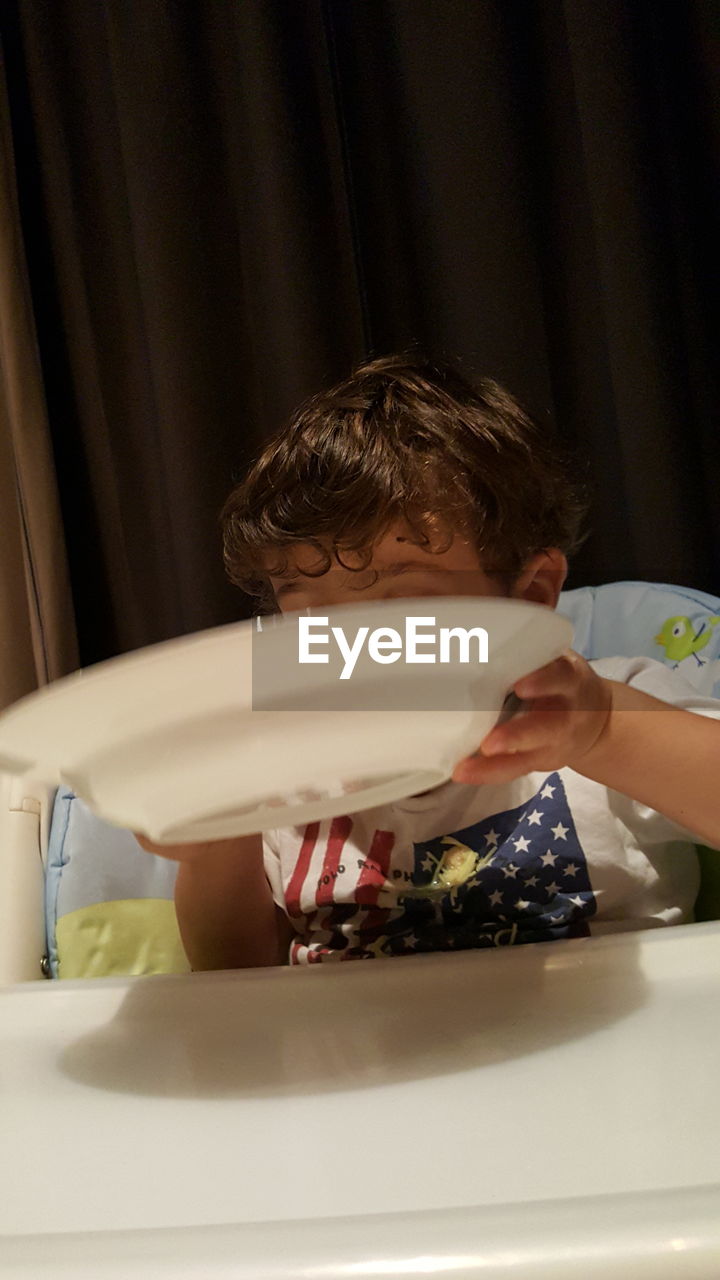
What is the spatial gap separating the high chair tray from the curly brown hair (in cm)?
28

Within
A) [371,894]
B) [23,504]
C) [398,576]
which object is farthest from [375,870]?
[23,504]

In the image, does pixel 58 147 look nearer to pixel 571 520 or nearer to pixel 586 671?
pixel 571 520

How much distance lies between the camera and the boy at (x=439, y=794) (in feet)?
2.12

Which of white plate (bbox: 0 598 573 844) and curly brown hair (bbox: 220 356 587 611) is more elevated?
curly brown hair (bbox: 220 356 587 611)

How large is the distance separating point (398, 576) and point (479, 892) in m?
0.24

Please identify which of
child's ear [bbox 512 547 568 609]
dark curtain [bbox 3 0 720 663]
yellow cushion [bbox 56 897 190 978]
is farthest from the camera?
dark curtain [bbox 3 0 720 663]

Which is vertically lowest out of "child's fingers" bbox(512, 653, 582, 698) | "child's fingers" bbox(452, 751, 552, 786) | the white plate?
"child's fingers" bbox(452, 751, 552, 786)

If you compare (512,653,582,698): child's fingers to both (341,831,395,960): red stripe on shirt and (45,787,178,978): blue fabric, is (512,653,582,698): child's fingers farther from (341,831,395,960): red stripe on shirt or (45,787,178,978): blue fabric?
(45,787,178,978): blue fabric

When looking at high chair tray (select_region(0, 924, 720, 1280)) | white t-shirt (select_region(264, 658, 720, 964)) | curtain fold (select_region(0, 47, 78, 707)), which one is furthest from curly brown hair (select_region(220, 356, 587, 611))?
curtain fold (select_region(0, 47, 78, 707))

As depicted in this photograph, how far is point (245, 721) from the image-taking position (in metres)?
0.38
